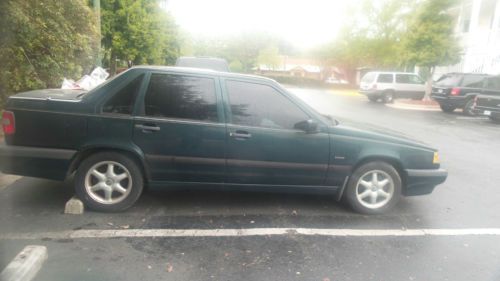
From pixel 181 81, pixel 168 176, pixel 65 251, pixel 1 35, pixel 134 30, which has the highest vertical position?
pixel 134 30

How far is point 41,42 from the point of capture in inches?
327

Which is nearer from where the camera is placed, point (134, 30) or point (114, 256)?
point (114, 256)

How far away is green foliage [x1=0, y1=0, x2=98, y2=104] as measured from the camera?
7312 mm

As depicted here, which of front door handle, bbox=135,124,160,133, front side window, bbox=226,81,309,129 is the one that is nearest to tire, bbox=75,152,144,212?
front door handle, bbox=135,124,160,133

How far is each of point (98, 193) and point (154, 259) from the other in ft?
4.31

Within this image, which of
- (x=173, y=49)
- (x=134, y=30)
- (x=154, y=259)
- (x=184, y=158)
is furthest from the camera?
(x=173, y=49)

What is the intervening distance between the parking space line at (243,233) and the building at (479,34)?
20.7 m

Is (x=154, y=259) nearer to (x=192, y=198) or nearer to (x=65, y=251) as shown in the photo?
(x=65, y=251)

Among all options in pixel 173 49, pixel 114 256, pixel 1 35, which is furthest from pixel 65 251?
pixel 173 49

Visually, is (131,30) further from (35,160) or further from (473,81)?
(473,81)

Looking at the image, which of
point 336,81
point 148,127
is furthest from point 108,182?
point 336,81

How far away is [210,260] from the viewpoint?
348cm

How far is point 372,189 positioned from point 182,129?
2.29 m

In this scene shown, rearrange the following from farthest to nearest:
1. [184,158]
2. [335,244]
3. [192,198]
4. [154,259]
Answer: [192,198] < [184,158] < [335,244] < [154,259]
